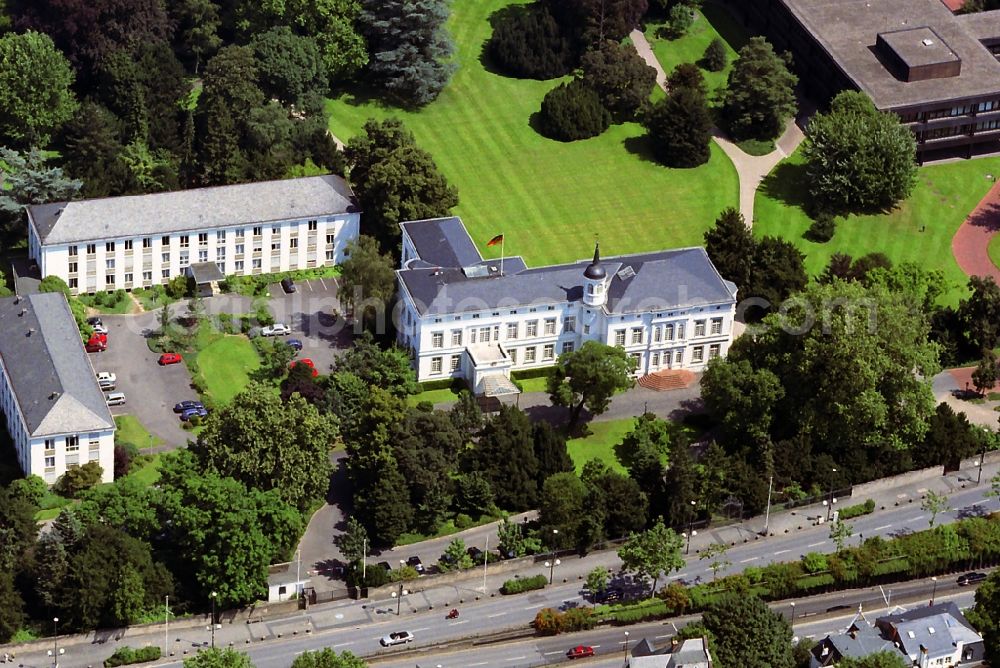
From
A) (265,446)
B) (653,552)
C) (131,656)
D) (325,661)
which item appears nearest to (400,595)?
(325,661)

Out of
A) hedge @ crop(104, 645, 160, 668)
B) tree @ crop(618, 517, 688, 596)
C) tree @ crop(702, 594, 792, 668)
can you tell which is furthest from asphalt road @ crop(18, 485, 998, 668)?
tree @ crop(702, 594, 792, 668)

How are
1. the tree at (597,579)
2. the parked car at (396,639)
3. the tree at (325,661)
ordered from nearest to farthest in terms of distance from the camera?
the tree at (325,661)
the parked car at (396,639)
the tree at (597,579)

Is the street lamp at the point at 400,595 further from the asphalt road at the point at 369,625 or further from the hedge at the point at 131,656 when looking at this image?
the hedge at the point at 131,656

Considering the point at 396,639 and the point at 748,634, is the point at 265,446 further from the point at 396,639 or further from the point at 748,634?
the point at 748,634

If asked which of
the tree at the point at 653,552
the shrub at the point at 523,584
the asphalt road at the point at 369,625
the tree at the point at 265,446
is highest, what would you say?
the tree at the point at 265,446

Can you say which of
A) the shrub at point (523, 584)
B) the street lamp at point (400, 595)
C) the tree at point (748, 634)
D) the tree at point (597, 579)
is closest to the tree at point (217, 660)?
the street lamp at point (400, 595)

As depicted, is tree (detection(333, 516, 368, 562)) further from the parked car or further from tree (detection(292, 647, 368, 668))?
tree (detection(292, 647, 368, 668))
